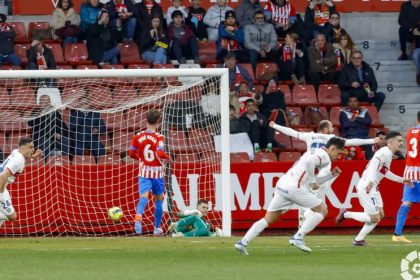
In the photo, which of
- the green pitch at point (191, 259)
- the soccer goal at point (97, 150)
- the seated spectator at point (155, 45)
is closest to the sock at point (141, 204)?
the green pitch at point (191, 259)

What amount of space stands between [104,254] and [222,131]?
184 inches

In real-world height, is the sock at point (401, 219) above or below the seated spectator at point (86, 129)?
below

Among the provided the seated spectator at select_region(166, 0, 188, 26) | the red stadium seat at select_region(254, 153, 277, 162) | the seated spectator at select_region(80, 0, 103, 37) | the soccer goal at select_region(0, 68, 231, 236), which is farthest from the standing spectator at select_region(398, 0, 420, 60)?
the soccer goal at select_region(0, 68, 231, 236)

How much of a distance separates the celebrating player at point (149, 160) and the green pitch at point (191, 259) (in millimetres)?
1016

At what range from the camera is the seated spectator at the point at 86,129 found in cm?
2256

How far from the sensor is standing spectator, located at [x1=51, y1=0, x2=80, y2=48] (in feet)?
86.6

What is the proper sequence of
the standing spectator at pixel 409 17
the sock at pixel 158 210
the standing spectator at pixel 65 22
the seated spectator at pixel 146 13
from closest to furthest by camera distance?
the sock at pixel 158 210 → the standing spectator at pixel 65 22 → the seated spectator at pixel 146 13 → the standing spectator at pixel 409 17

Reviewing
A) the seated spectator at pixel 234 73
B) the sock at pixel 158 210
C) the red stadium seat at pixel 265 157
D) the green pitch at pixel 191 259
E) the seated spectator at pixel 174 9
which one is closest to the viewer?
the green pitch at pixel 191 259

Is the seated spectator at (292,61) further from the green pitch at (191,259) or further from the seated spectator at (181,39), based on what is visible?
the green pitch at (191,259)

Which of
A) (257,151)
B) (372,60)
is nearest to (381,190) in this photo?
(257,151)

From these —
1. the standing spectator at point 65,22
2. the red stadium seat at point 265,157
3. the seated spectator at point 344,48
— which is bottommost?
the red stadium seat at point 265,157

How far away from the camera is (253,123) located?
2456 cm

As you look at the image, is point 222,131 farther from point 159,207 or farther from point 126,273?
point 126,273

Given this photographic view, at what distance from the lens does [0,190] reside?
1862cm
